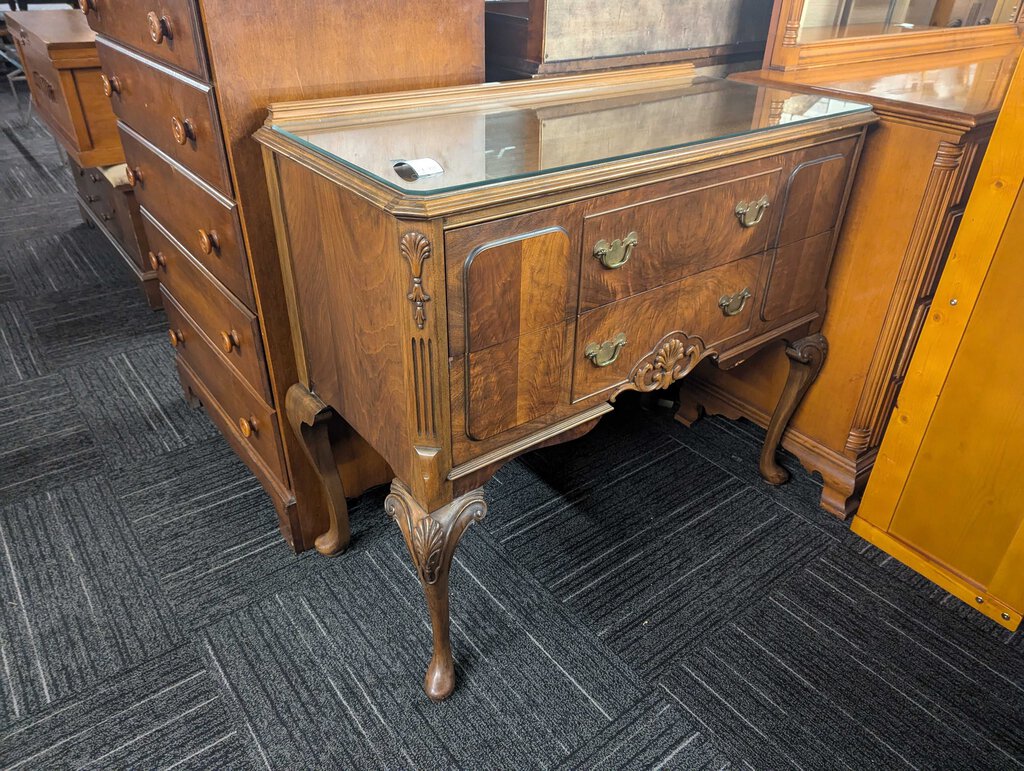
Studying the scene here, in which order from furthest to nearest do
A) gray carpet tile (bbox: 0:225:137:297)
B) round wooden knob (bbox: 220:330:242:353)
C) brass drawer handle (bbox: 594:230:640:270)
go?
gray carpet tile (bbox: 0:225:137:297) → round wooden knob (bbox: 220:330:242:353) → brass drawer handle (bbox: 594:230:640:270)

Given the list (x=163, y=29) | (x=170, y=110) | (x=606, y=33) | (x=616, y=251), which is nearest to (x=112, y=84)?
(x=170, y=110)

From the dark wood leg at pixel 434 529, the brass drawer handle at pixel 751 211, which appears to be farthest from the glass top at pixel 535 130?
the dark wood leg at pixel 434 529

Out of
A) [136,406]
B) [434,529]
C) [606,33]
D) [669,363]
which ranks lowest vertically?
[136,406]

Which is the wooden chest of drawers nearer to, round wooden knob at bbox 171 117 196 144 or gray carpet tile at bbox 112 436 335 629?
gray carpet tile at bbox 112 436 335 629

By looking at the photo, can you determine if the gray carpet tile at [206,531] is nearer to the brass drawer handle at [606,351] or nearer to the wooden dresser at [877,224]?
the brass drawer handle at [606,351]

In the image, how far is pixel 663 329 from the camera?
121 centimetres

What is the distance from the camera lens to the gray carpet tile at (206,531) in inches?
57.1

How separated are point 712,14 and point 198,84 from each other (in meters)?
1.14

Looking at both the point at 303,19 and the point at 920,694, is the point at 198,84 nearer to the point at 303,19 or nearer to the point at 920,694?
the point at 303,19

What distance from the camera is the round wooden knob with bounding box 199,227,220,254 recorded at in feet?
4.18

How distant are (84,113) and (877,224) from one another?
222 cm

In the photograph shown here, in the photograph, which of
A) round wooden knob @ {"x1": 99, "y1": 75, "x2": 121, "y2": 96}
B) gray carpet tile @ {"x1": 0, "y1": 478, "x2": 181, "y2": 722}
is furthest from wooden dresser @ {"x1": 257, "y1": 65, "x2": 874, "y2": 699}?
round wooden knob @ {"x1": 99, "y1": 75, "x2": 121, "y2": 96}

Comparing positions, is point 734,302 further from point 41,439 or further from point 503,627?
point 41,439

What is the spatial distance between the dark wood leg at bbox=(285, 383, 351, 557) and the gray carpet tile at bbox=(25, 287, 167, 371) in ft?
3.89
